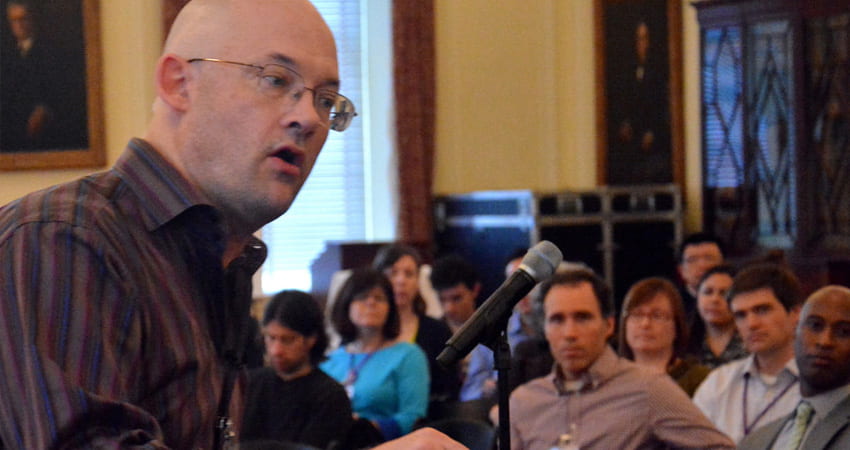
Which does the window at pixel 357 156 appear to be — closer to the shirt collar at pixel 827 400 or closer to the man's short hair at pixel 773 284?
the man's short hair at pixel 773 284

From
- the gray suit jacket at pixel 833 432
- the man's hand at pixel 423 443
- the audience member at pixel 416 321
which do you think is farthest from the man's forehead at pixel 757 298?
the man's hand at pixel 423 443

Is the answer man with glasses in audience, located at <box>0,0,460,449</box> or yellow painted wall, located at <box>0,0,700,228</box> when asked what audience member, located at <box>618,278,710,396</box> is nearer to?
man with glasses in audience, located at <box>0,0,460,449</box>

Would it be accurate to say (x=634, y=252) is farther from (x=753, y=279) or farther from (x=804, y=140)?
(x=753, y=279)

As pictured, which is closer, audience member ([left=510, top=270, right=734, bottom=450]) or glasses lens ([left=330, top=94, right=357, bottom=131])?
glasses lens ([left=330, top=94, right=357, bottom=131])

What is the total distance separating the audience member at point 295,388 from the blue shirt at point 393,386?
501 millimetres

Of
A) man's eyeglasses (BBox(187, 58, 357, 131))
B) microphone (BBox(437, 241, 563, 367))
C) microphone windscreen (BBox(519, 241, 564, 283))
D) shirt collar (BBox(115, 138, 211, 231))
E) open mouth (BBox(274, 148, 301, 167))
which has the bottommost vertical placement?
microphone (BBox(437, 241, 563, 367))

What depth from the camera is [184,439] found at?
1.22m

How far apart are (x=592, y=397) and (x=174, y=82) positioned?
2692 millimetres

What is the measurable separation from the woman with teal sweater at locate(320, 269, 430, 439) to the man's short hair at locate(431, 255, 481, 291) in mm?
973

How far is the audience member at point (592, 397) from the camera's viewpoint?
3561 millimetres

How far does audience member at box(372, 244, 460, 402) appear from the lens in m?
5.45

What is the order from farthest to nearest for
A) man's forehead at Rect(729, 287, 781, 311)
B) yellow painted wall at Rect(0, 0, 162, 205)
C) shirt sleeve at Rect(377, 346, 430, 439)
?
yellow painted wall at Rect(0, 0, 162, 205)
shirt sleeve at Rect(377, 346, 430, 439)
man's forehead at Rect(729, 287, 781, 311)

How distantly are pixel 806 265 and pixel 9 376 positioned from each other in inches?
301

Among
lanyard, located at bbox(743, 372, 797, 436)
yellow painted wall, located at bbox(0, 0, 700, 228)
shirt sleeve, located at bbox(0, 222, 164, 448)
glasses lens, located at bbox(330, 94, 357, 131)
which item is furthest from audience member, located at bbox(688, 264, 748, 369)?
yellow painted wall, located at bbox(0, 0, 700, 228)
